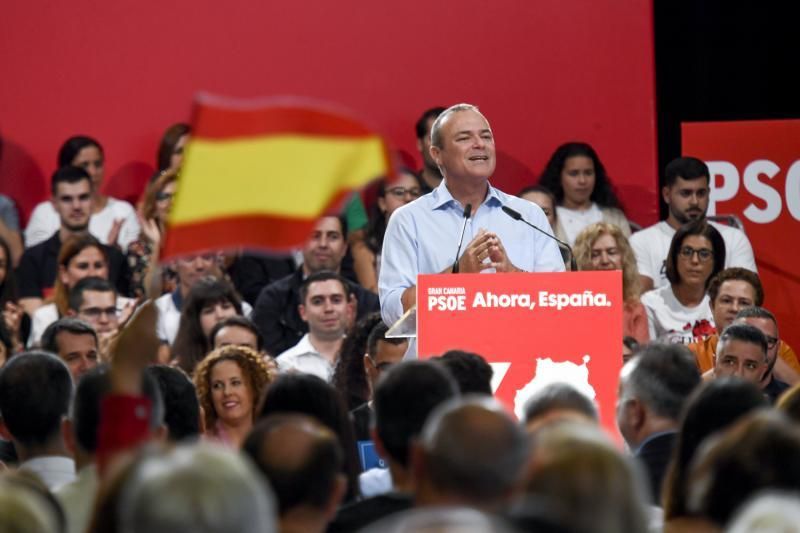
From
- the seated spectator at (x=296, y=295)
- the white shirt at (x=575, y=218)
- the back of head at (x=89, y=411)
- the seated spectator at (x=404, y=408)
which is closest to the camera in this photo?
the seated spectator at (x=404, y=408)

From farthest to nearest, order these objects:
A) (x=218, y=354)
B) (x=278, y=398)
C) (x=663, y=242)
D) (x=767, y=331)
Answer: (x=663, y=242), (x=767, y=331), (x=218, y=354), (x=278, y=398)

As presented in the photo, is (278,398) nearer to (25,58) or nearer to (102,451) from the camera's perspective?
(102,451)

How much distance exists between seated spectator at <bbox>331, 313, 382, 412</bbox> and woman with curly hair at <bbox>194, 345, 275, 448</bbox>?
2.60ft

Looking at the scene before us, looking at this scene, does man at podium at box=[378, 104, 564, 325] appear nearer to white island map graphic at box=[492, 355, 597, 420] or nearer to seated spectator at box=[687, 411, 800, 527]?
white island map graphic at box=[492, 355, 597, 420]

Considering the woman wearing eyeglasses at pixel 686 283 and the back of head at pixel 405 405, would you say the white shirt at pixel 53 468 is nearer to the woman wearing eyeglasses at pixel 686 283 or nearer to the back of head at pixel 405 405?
the back of head at pixel 405 405

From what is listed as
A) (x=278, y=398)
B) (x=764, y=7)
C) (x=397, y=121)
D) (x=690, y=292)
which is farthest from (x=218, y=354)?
(x=764, y=7)

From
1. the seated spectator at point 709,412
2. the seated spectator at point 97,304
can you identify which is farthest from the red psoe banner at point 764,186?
the seated spectator at point 709,412

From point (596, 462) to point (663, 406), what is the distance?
1.76 meters

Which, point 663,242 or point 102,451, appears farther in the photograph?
point 663,242

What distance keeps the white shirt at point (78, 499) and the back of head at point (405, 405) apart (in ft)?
2.39

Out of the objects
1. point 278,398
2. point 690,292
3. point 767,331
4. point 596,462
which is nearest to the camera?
point 596,462

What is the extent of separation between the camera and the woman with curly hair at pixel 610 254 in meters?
8.75

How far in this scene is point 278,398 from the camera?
15.3ft

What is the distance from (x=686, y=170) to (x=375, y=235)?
5.97 feet
